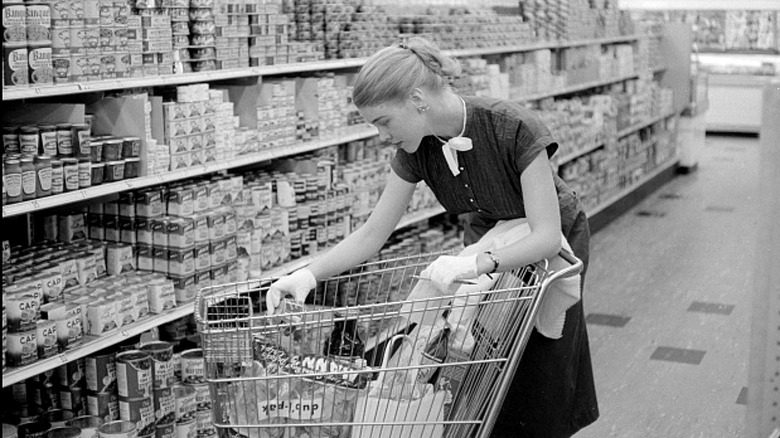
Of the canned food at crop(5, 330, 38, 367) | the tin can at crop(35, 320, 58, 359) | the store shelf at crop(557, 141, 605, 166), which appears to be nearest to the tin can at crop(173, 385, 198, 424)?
the tin can at crop(35, 320, 58, 359)

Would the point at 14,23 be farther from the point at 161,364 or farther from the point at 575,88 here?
the point at 575,88

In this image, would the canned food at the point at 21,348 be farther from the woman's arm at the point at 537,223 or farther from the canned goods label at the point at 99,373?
the woman's arm at the point at 537,223

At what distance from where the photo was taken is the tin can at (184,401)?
3.91 meters

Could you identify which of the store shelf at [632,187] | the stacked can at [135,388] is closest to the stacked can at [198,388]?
the stacked can at [135,388]

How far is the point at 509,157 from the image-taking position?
8.63 ft

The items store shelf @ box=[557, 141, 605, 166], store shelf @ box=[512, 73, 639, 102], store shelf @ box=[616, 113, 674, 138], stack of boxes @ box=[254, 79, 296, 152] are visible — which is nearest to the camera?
stack of boxes @ box=[254, 79, 296, 152]

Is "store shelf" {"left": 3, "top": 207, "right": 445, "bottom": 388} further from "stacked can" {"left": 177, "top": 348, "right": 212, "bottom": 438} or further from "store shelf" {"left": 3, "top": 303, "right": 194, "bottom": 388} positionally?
"stacked can" {"left": 177, "top": 348, "right": 212, "bottom": 438}

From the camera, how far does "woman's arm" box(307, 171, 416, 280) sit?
2.63 metres

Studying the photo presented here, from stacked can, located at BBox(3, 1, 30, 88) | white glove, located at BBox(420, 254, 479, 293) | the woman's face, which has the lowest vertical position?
white glove, located at BBox(420, 254, 479, 293)

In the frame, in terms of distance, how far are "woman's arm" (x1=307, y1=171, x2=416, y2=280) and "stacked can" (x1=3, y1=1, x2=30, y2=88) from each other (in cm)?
118

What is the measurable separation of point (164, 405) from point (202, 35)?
1418 millimetres

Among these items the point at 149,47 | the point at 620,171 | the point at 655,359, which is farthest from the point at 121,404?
the point at 620,171

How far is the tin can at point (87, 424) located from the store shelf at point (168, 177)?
0.72 m

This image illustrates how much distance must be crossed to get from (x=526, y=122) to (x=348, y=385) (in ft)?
2.67
